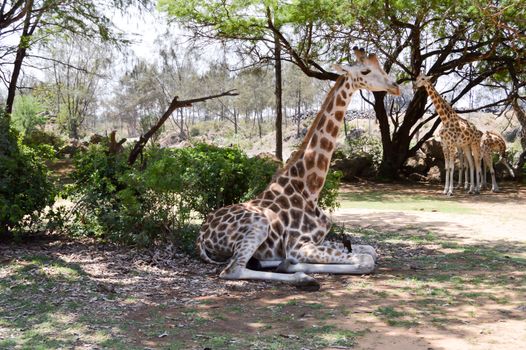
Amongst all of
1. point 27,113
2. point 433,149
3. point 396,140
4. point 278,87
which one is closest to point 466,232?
point 278,87

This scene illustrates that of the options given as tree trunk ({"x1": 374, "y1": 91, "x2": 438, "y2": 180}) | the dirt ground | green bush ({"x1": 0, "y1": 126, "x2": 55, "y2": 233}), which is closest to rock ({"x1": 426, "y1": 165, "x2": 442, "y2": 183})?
tree trunk ({"x1": 374, "y1": 91, "x2": 438, "y2": 180})

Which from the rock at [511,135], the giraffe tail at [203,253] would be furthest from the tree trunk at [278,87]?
the rock at [511,135]

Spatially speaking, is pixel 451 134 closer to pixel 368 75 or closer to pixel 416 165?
pixel 416 165

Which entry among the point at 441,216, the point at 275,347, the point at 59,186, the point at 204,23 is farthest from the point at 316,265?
the point at 204,23

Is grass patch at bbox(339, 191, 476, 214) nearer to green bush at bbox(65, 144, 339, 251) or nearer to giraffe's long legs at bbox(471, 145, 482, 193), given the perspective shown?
giraffe's long legs at bbox(471, 145, 482, 193)

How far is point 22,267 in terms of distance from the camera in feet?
21.1

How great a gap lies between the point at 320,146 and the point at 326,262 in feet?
4.99

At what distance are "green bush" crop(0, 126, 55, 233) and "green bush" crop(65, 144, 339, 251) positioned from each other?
50 centimetres

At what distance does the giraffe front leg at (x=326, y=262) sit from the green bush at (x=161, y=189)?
5.11ft

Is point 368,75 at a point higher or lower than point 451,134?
higher

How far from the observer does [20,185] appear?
302 inches

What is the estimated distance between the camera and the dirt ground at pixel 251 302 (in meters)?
4.36

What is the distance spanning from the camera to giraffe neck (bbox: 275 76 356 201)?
7172 mm

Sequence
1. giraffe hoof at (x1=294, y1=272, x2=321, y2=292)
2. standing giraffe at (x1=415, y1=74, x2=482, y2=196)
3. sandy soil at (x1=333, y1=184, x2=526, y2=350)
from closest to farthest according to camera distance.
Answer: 1. sandy soil at (x1=333, y1=184, x2=526, y2=350)
2. giraffe hoof at (x1=294, y1=272, x2=321, y2=292)
3. standing giraffe at (x1=415, y1=74, x2=482, y2=196)
